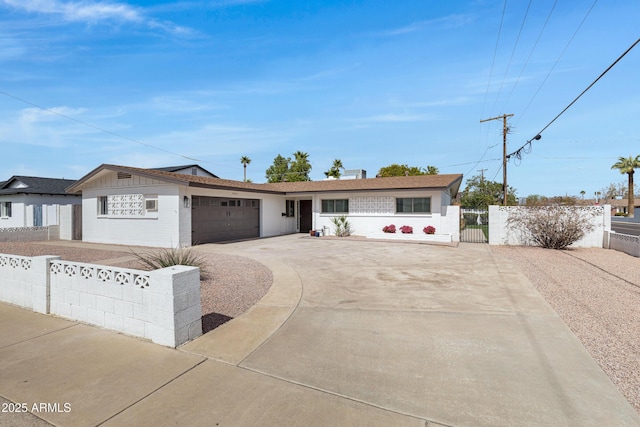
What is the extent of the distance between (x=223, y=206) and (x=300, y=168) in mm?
37968

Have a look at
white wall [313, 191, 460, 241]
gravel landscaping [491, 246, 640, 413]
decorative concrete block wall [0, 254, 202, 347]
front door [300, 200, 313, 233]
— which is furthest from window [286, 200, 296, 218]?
decorative concrete block wall [0, 254, 202, 347]

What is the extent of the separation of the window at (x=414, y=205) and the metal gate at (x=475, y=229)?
9.37ft

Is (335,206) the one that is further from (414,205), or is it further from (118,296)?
(118,296)

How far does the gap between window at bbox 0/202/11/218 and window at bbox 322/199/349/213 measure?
23.1 m

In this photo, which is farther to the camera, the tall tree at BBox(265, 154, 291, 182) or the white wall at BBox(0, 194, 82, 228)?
the tall tree at BBox(265, 154, 291, 182)

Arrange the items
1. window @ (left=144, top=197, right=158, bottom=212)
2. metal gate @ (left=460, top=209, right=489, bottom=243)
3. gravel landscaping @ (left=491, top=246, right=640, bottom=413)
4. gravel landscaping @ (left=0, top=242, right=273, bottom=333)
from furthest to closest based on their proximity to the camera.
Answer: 1. metal gate @ (left=460, top=209, right=489, bottom=243)
2. window @ (left=144, top=197, right=158, bottom=212)
3. gravel landscaping @ (left=0, top=242, right=273, bottom=333)
4. gravel landscaping @ (left=491, top=246, right=640, bottom=413)

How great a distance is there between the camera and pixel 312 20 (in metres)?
11.7

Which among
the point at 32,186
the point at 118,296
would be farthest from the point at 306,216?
the point at 32,186

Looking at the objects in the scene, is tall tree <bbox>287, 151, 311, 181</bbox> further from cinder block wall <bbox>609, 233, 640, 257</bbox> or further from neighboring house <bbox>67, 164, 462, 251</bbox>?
cinder block wall <bbox>609, 233, 640, 257</bbox>

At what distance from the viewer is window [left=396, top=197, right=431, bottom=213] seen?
17750 millimetres

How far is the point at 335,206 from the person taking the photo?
2041 centimetres

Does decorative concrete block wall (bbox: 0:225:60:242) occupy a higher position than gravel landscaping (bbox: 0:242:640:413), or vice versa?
decorative concrete block wall (bbox: 0:225:60:242)

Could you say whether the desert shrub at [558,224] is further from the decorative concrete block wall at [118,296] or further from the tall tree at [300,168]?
the tall tree at [300,168]

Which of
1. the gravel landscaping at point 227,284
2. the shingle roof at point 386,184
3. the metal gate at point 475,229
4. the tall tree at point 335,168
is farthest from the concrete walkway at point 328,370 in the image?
the tall tree at point 335,168
